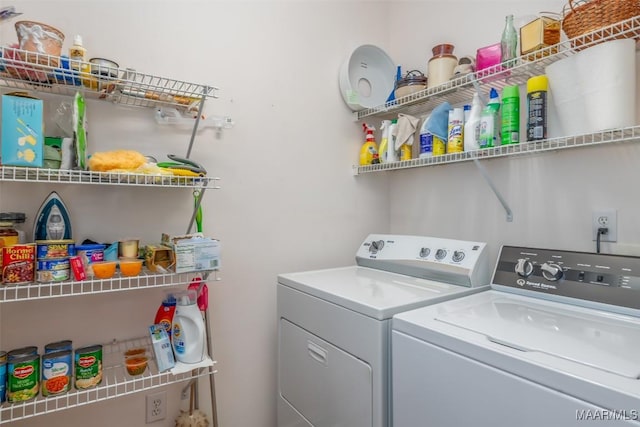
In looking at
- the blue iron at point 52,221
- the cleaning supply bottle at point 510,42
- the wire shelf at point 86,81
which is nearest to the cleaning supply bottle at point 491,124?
the cleaning supply bottle at point 510,42

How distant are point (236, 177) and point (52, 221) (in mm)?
756

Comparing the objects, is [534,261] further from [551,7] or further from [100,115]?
[100,115]

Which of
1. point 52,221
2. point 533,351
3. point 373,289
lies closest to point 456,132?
point 373,289

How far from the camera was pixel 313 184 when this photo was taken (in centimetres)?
200

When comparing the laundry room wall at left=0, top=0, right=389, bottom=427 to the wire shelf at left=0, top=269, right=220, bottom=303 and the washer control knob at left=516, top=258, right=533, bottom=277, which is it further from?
the washer control knob at left=516, top=258, right=533, bottom=277

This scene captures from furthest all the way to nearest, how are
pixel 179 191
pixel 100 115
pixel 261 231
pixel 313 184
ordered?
pixel 313 184 < pixel 261 231 < pixel 179 191 < pixel 100 115

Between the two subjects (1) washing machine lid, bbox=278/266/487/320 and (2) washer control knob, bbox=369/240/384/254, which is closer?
(1) washing machine lid, bbox=278/266/487/320

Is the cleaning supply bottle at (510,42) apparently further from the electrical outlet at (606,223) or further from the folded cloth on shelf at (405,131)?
the electrical outlet at (606,223)

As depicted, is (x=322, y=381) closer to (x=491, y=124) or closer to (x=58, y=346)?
(x=58, y=346)

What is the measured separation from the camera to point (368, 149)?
2.07 meters

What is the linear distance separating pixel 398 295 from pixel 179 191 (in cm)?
105

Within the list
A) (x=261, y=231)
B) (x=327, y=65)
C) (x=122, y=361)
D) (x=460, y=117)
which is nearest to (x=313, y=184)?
(x=261, y=231)

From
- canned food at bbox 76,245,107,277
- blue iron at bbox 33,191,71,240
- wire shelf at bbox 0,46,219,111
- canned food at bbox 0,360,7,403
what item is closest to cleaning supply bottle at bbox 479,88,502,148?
wire shelf at bbox 0,46,219,111

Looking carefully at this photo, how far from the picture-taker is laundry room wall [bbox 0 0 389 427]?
1.38 metres
